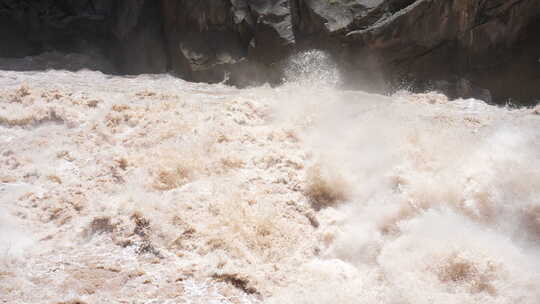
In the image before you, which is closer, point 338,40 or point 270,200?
point 270,200

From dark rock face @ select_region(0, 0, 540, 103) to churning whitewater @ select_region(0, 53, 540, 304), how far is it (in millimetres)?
528

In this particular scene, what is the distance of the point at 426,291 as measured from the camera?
3762mm

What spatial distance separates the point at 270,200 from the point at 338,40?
3817mm

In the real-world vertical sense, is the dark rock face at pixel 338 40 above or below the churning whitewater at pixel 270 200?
above

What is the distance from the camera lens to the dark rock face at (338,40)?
6.93m

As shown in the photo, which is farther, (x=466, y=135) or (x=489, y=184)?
(x=466, y=135)

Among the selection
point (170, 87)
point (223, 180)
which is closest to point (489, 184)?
point (223, 180)

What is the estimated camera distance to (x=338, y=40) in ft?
25.5

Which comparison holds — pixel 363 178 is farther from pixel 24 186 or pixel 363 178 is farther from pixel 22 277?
pixel 24 186

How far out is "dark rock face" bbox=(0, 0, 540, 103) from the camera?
22.7ft

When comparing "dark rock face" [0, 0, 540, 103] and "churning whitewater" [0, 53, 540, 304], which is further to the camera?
"dark rock face" [0, 0, 540, 103]

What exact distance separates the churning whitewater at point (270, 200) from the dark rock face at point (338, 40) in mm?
528

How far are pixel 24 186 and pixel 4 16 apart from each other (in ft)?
24.7

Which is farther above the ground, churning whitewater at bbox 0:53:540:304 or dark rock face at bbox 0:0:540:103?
dark rock face at bbox 0:0:540:103
